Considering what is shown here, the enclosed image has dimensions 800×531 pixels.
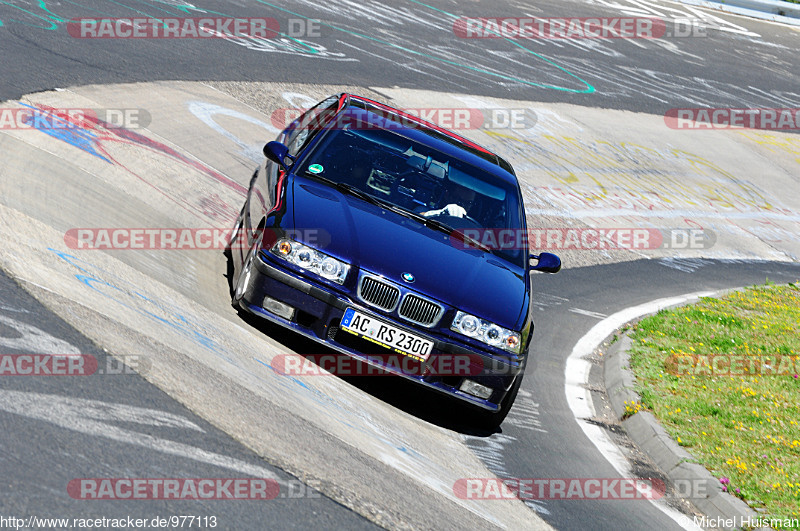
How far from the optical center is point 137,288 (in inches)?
254

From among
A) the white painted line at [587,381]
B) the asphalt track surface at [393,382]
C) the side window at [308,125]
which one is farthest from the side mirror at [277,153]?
the white painted line at [587,381]

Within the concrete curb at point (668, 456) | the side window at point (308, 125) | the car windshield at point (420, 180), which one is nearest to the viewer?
the concrete curb at point (668, 456)

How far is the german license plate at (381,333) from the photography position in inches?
241

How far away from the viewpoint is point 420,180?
751 centimetres

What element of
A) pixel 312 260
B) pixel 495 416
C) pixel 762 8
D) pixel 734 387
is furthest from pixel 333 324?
pixel 762 8

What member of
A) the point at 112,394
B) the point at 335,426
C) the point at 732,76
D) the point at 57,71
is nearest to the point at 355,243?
the point at 335,426

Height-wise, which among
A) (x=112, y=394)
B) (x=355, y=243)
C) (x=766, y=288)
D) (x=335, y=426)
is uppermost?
(x=355, y=243)

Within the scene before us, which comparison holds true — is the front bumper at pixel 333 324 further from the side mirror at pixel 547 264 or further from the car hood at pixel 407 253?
the side mirror at pixel 547 264

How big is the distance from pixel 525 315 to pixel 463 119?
31.3 ft

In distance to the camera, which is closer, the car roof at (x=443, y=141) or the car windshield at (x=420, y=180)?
the car windshield at (x=420, y=180)

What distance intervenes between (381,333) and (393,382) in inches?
31.8

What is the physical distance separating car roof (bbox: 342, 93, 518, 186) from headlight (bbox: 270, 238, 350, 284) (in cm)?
Result: 207

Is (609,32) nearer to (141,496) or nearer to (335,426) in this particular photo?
(335,426)

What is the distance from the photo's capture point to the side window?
312 inches
